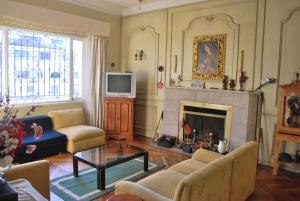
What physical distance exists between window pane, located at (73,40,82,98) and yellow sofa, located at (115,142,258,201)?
10.4 ft

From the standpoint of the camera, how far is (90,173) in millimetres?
3533

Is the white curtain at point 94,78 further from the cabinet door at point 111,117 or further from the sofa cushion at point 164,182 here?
the sofa cushion at point 164,182

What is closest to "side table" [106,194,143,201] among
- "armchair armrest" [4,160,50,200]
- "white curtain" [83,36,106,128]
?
"armchair armrest" [4,160,50,200]

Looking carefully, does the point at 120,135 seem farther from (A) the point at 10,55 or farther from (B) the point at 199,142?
(A) the point at 10,55

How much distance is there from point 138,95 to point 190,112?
1.43m

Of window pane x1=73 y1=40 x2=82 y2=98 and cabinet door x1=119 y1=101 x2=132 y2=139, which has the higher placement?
window pane x1=73 y1=40 x2=82 y2=98

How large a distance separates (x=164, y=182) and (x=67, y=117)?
294 cm

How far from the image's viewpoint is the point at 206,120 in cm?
464

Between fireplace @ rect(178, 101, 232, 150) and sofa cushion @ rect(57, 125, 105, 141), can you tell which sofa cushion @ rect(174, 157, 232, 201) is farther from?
sofa cushion @ rect(57, 125, 105, 141)

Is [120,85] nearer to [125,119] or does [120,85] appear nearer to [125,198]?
[125,119]

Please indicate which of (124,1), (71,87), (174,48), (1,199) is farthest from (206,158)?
Result: (124,1)

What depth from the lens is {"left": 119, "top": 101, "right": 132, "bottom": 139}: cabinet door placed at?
5.23m

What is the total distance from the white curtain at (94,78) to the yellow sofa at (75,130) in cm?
36

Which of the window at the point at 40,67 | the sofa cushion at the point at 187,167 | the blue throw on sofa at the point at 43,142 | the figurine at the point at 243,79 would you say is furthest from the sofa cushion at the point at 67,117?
the figurine at the point at 243,79
